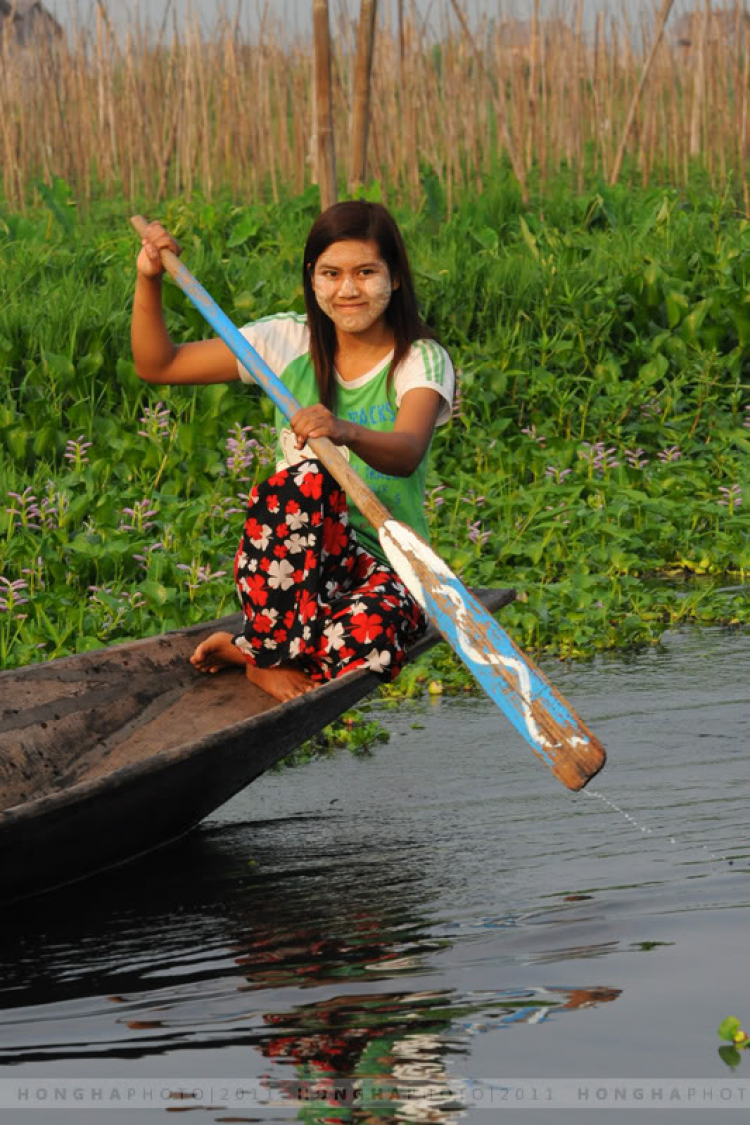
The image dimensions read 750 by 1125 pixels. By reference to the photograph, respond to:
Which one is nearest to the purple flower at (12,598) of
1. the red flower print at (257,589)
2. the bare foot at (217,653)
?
the bare foot at (217,653)

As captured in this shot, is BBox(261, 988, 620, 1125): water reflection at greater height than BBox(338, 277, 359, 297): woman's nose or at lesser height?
lesser

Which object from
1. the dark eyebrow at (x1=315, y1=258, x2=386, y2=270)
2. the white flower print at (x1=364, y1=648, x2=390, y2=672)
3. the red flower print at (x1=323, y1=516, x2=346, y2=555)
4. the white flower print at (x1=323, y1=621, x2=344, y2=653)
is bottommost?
the white flower print at (x1=364, y1=648, x2=390, y2=672)

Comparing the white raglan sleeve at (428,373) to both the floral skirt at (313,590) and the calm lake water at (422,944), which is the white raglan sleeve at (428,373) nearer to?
the floral skirt at (313,590)

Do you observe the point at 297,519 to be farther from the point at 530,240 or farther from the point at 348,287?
the point at 530,240

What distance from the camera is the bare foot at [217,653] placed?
4.03 m

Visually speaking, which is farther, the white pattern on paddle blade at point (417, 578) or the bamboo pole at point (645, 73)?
the bamboo pole at point (645, 73)

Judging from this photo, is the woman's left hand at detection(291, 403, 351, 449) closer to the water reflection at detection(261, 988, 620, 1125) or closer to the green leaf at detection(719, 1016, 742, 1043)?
the water reflection at detection(261, 988, 620, 1125)

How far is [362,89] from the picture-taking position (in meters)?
8.07

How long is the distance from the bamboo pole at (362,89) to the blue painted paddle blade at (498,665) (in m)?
4.83

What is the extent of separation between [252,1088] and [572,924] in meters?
0.83

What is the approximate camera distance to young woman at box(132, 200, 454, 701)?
12.0 feet

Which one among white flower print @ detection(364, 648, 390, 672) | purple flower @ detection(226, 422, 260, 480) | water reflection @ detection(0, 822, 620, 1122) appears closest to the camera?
water reflection @ detection(0, 822, 620, 1122)

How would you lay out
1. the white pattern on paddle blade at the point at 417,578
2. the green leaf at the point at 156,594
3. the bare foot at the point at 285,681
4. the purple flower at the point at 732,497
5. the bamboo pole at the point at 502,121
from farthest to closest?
the bamboo pole at the point at 502,121 < the purple flower at the point at 732,497 < the green leaf at the point at 156,594 < the bare foot at the point at 285,681 < the white pattern on paddle blade at the point at 417,578

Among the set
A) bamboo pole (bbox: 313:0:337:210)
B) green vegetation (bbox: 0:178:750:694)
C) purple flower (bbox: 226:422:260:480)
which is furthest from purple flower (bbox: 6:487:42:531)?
bamboo pole (bbox: 313:0:337:210)
